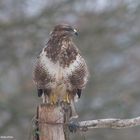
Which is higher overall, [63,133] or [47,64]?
[47,64]

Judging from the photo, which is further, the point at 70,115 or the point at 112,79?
the point at 112,79

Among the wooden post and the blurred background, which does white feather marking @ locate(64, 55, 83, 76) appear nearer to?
the wooden post

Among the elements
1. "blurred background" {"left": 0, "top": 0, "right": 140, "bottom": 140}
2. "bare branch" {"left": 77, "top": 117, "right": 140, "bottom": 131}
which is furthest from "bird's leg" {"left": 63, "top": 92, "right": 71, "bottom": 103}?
"blurred background" {"left": 0, "top": 0, "right": 140, "bottom": 140}

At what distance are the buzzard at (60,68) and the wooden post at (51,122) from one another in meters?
0.28

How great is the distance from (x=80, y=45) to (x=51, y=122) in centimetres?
753

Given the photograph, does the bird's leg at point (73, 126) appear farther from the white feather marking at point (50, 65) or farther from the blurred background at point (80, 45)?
the blurred background at point (80, 45)

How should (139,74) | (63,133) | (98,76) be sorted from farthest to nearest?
(139,74) → (98,76) → (63,133)

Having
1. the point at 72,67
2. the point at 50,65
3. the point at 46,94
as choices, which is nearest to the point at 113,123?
the point at 72,67

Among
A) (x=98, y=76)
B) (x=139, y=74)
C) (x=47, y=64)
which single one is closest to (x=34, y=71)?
(x=47, y=64)

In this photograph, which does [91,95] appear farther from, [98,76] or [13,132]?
[13,132]

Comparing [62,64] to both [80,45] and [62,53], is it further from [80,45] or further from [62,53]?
[80,45]

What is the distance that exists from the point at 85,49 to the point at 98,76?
95 centimetres

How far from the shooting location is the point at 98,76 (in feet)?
45.1

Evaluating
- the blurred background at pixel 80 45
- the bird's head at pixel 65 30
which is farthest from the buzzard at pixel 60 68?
the blurred background at pixel 80 45
